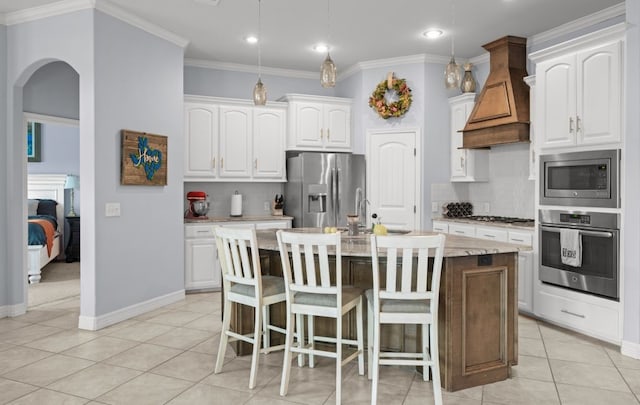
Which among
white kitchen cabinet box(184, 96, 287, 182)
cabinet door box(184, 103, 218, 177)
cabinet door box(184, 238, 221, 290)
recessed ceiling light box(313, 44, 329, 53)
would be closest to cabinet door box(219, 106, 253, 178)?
white kitchen cabinet box(184, 96, 287, 182)

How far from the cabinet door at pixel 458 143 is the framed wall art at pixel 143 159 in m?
3.40

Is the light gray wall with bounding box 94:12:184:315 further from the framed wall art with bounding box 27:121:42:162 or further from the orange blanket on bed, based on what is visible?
the framed wall art with bounding box 27:121:42:162

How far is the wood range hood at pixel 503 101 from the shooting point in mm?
4809

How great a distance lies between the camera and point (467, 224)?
5.05m

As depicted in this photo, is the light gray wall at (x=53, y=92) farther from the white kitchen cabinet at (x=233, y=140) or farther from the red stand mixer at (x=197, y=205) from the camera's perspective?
the red stand mixer at (x=197, y=205)

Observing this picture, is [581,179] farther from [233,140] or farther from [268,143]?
[233,140]

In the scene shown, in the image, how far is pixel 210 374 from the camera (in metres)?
3.12

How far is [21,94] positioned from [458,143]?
479cm

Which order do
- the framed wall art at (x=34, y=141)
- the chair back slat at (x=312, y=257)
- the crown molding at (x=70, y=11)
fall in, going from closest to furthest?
the chair back slat at (x=312, y=257) → the crown molding at (x=70, y=11) → the framed wall art at (x=34, y=141)

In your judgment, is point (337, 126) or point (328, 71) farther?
point (337, 126)

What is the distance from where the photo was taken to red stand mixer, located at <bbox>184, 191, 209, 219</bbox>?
18.4ft

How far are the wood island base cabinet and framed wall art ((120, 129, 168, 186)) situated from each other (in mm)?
2455

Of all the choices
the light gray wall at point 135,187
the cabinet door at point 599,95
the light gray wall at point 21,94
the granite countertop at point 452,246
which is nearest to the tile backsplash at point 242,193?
the light gray wall at point 135,187

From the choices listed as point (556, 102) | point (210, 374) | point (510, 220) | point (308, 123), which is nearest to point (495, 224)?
point (510, 220)
